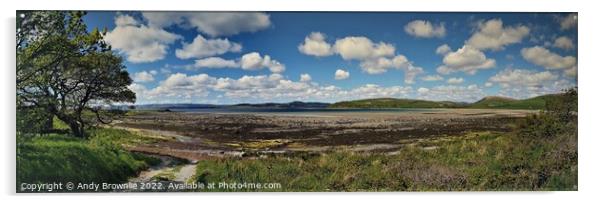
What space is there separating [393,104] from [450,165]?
1.37m

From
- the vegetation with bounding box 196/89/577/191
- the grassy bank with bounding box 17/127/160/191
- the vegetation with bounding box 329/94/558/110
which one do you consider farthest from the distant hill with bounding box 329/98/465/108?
the grassy bank with bounding box 17/127/160/191

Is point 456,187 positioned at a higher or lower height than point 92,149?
lower

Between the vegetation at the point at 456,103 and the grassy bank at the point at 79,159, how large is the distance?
3.50 meters

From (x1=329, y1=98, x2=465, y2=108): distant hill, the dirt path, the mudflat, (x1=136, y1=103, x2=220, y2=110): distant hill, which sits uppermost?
(x1=329, y1=98, x2=465, y2=108): distant hill

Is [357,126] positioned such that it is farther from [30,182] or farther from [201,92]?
[30,182]

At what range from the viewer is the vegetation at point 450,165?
30.5 feet

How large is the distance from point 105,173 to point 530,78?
7082 millimetres

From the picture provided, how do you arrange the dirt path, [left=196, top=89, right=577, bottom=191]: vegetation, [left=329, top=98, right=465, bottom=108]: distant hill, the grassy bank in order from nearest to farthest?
the grassy bank, the dirt path, [left=196, top=89, right=577, bottom=191]: vegetation, [left=329, top=98, right=465, bottom=108]: distant hill

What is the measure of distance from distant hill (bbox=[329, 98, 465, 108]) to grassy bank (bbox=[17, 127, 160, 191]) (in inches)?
131

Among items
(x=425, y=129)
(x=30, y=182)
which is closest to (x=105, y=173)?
(x=30, y=182)

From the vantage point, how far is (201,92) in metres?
9.59

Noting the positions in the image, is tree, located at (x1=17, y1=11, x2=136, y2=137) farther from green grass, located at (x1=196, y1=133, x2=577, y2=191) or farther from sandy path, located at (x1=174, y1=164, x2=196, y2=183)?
green grass, located at (x1=196, y1=133, x2=577, y2=191)

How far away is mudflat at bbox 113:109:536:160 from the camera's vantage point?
9445 millimetres
